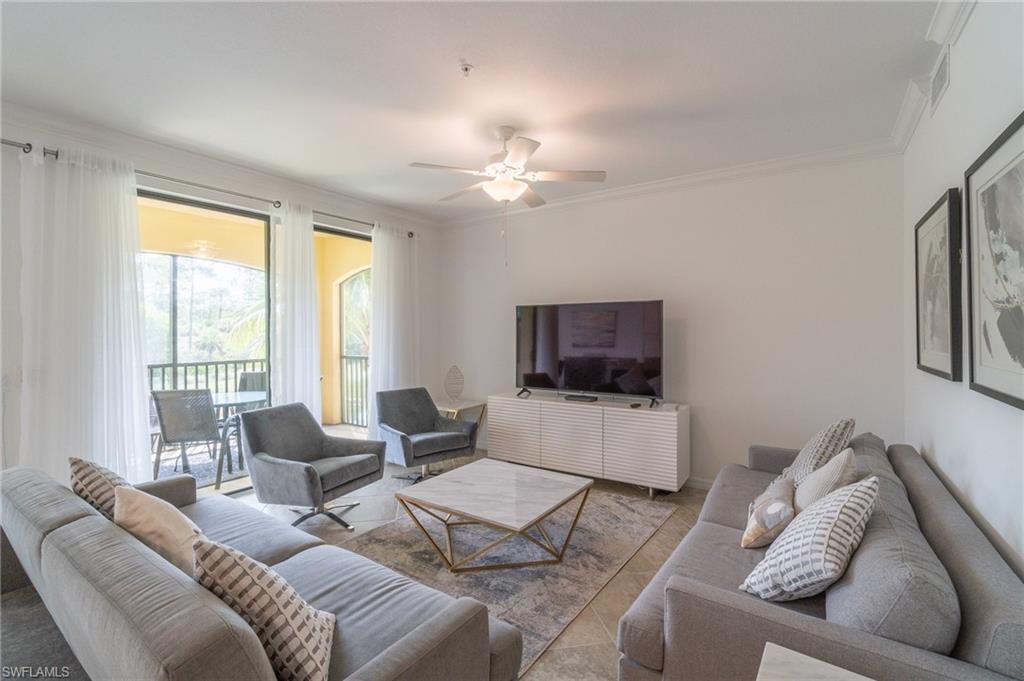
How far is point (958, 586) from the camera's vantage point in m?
1.16

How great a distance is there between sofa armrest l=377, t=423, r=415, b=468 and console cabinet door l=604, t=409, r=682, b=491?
1657 millimetres

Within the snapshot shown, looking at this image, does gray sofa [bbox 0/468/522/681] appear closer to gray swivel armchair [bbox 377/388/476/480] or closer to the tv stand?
gray swivel armchair [bbox 377/388/476/480]

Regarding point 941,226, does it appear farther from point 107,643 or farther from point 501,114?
point 107,643

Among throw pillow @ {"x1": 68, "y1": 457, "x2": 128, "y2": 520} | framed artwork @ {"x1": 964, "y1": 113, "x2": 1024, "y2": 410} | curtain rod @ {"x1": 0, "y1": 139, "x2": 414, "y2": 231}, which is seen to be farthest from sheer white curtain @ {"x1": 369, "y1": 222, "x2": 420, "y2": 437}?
framed artwork @ {"x1": 964, "y1": 113, "x2": 1024, "y2": 410}

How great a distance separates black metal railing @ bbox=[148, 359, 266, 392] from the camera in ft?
11.7

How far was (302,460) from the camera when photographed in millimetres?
3357

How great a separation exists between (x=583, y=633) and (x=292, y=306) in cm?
335

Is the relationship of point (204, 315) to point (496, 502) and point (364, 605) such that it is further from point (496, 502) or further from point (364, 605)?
point (364, 605)

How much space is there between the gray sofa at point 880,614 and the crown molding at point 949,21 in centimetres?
180

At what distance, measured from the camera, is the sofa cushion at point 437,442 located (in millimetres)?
3791

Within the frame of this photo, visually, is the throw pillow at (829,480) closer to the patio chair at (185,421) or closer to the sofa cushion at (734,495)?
the sofa cushion at (734,495)

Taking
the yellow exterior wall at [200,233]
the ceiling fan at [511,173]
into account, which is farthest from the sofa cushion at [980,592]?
the yellow exterior wall at [200,233]

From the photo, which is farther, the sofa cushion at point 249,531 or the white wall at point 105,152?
the white wall at point 105,152

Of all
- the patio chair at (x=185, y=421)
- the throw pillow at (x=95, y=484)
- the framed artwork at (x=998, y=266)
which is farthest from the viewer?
the patio chair at (x=185, y=421)
